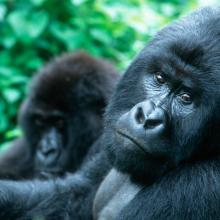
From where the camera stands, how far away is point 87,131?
17.4 ft

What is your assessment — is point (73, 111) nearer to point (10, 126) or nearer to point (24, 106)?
point (24, 106)

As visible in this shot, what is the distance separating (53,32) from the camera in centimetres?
650

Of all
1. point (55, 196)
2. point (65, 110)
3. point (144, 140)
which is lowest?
point (55, 196)

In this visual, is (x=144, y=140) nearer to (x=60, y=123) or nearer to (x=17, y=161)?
(x=60, y=123)

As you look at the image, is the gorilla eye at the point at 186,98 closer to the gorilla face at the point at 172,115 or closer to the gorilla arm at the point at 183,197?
the gorilla face at the point at 172,115

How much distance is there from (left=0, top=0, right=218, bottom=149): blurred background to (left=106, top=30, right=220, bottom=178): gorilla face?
8.36 feet

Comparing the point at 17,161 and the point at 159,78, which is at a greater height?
the point at 159,78

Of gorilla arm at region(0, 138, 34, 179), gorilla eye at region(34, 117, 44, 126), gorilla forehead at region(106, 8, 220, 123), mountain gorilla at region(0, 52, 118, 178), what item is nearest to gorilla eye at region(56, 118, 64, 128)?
mountain gorilla at region(0, 52, 118, 178)

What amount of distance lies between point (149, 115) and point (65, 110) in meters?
2.02

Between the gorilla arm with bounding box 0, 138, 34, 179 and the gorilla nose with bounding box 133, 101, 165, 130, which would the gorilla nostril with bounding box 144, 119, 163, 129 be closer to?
the gorilla nose with bounding box 133, 101, 165, 130

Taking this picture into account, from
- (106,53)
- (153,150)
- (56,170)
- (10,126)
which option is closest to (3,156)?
(10,126)

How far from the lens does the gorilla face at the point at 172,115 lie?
354 centimetres

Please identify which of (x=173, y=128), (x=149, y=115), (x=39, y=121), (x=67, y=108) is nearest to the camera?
(x=149, y=115)

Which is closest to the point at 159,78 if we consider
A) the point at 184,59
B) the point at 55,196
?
the point at 184,59
